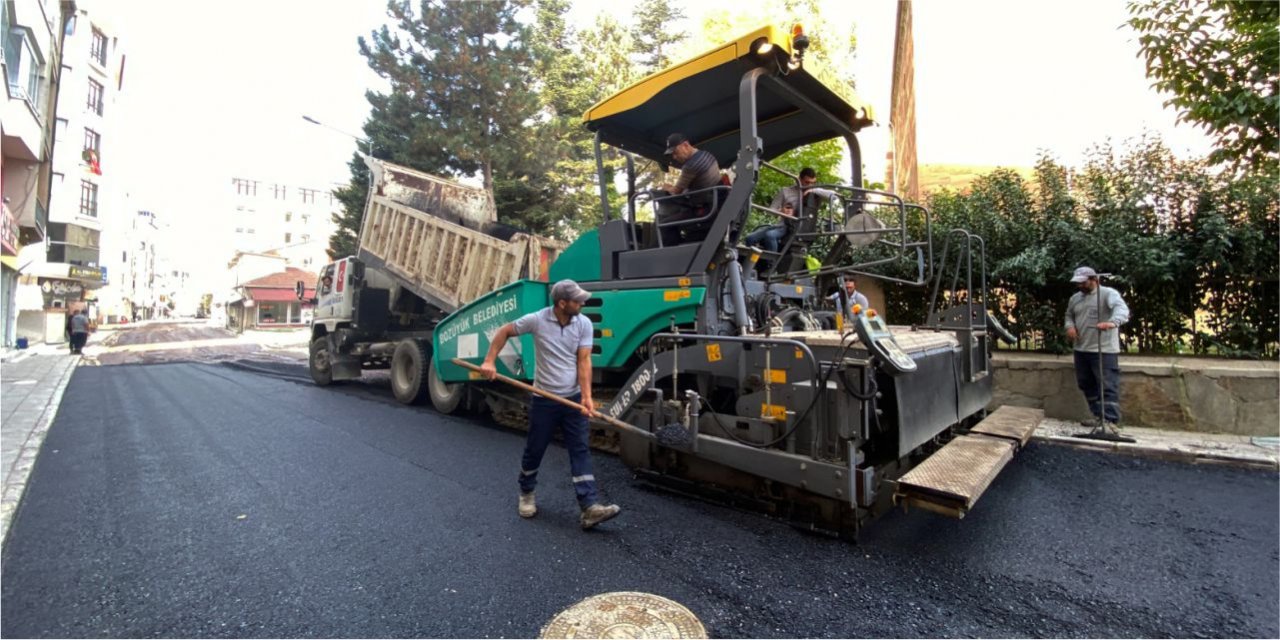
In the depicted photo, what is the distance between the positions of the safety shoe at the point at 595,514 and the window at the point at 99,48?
133 feet

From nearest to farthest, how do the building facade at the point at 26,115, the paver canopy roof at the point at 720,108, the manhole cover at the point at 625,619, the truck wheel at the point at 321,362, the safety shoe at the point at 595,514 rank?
1. the manhole cover at the point at 625,619
2. the safety shoe at the point at 595,514
3. the paver canopy roof at the point at 720,108
4. the truck wheel at the point at 321,362
5. the building facade at the point at 26,115

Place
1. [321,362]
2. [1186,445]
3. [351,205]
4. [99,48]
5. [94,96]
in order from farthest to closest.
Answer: [99,48] → [94,96] → [351,205] → [321,362] → [1186,445]

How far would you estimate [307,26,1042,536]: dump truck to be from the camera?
10.3 feet

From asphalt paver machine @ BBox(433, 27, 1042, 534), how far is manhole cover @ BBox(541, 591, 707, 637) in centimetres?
103

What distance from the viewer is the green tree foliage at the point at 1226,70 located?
510 cm

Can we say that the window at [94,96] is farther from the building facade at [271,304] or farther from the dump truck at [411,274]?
the dump truck at [411,274]

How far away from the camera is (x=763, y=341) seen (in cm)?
330

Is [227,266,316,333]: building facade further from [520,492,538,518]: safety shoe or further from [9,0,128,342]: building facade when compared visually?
[520,492,538,518]: safety shoe

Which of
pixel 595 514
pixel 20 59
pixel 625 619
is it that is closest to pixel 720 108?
pixel 595 514

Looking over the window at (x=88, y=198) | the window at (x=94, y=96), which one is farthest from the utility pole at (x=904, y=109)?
the window at (x=94, y=96)

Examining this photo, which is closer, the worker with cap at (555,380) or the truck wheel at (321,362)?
the worker with cap at (555,380)

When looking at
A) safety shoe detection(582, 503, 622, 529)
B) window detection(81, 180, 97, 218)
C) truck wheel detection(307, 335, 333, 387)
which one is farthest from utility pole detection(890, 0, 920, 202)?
window detection(81, 180, 97, 218)

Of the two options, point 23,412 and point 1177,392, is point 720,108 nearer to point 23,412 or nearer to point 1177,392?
point 1177,392

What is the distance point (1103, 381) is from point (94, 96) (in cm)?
4103
